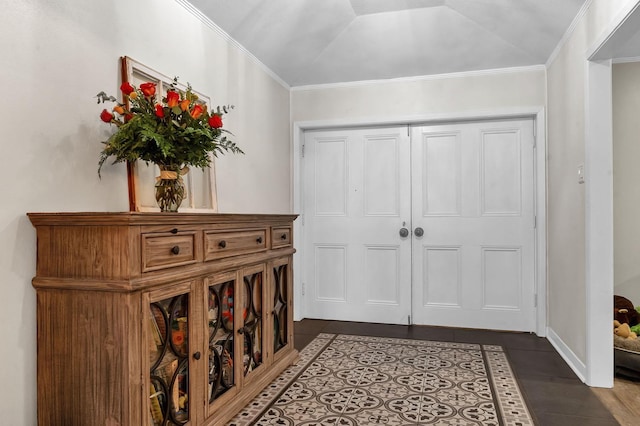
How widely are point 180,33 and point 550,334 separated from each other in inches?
139

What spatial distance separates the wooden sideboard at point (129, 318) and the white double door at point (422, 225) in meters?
2.28

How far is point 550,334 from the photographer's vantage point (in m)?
3.67

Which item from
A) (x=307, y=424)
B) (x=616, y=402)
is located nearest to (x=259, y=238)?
(x=307, y=424)

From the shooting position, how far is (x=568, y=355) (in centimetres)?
309

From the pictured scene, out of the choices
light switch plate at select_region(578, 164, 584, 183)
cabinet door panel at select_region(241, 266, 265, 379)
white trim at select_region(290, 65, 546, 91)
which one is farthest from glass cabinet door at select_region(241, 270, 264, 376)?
white trim at select_region(290, 65, 546, 91)

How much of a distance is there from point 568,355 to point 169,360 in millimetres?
2665

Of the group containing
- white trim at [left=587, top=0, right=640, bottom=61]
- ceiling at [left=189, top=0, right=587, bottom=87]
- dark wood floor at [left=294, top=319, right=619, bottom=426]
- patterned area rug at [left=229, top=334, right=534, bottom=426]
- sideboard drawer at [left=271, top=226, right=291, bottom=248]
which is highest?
ceiling at [left=189, top=0, right=587, bottom=87]

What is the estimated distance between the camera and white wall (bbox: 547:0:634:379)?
2744 millimetres

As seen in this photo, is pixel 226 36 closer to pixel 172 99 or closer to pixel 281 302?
pixel 172 99

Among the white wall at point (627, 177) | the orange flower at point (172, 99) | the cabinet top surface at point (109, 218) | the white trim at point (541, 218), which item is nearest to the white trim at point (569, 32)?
the white trim at point (541, 218)

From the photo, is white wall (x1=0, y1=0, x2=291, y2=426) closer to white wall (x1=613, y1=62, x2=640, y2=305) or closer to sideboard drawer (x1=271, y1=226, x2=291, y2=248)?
sideboard drawer (x1=271, y1=226, x2=291, y2=248)

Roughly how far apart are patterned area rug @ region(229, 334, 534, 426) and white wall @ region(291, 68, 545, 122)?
80.6 inches

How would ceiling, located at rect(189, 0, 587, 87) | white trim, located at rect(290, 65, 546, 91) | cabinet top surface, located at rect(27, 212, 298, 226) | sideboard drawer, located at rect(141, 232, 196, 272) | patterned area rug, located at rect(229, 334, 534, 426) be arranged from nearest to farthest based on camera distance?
cabinet top surface, located at rect(27, 212, 298, 226) → sideboard drawer, located at rect(141, 232, 196, 272) → patterned area rug, located at rect(229, 334, 534, 426) → ceiling, located at rect(189, 0, 587, 87) → white trim, located at rect(290, 65, 546, 91)

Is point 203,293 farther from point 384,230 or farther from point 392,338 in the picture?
point 384,230
